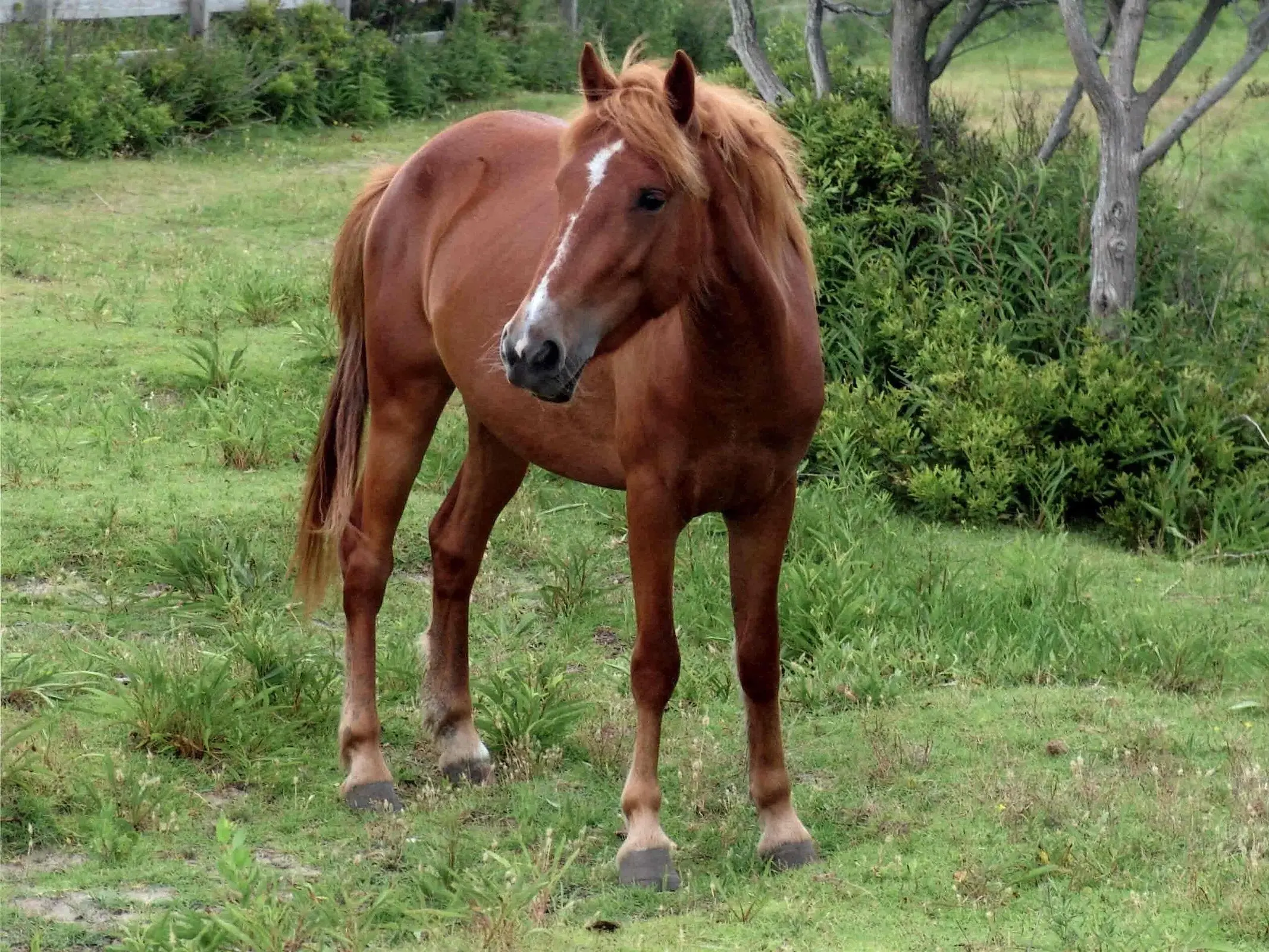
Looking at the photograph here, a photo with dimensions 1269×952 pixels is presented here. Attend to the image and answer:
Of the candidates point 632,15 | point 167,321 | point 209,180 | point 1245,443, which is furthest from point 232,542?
point 632,15

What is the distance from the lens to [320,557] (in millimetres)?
5102

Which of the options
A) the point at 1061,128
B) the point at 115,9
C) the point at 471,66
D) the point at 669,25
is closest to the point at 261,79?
the point at 115,9

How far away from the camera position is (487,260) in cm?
461

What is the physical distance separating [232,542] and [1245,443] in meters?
4.32

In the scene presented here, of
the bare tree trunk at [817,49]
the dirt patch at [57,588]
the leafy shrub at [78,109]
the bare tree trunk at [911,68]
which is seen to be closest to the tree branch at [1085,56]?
the bare tree trunk at [911,68]

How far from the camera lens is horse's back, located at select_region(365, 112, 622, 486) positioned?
437 cm

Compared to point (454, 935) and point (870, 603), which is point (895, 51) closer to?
point (870, 603)

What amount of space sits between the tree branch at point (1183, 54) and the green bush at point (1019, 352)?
678mm

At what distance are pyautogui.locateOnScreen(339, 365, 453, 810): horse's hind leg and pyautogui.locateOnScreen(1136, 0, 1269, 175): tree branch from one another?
3.52 m

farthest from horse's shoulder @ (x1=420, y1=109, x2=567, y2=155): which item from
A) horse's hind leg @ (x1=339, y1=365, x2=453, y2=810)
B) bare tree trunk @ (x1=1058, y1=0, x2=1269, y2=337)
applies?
bare tree trunk @ (x1=1058, y1=0, x2=1269, y2=337)

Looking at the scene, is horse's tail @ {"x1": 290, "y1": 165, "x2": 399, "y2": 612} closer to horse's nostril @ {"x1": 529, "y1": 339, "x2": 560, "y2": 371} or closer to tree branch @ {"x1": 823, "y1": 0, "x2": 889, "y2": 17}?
horse's nostril @ {"x1": 529, "y1": 339, "x2": 560, "y2": 371}

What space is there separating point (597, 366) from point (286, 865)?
153cm

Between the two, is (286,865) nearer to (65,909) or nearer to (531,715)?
(65,909)

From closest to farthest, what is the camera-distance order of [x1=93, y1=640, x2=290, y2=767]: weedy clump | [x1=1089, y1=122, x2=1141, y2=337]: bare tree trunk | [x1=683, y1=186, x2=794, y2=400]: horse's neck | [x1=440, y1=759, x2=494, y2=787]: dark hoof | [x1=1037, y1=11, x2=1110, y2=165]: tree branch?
[x1=683, y1=186, x2=794, y2=400]: horse's neck
[x1=93, y1=640, x2=290, y2=767]: weedy clump
[x1=440, y1=759, x2=494, y2=787]: dark hoof
[x1=1089, y1=122, x2=1141, y2=337]: bare tree trunk
[x1=1037, y1=11, x2=1110, y2=165]: tree branch
